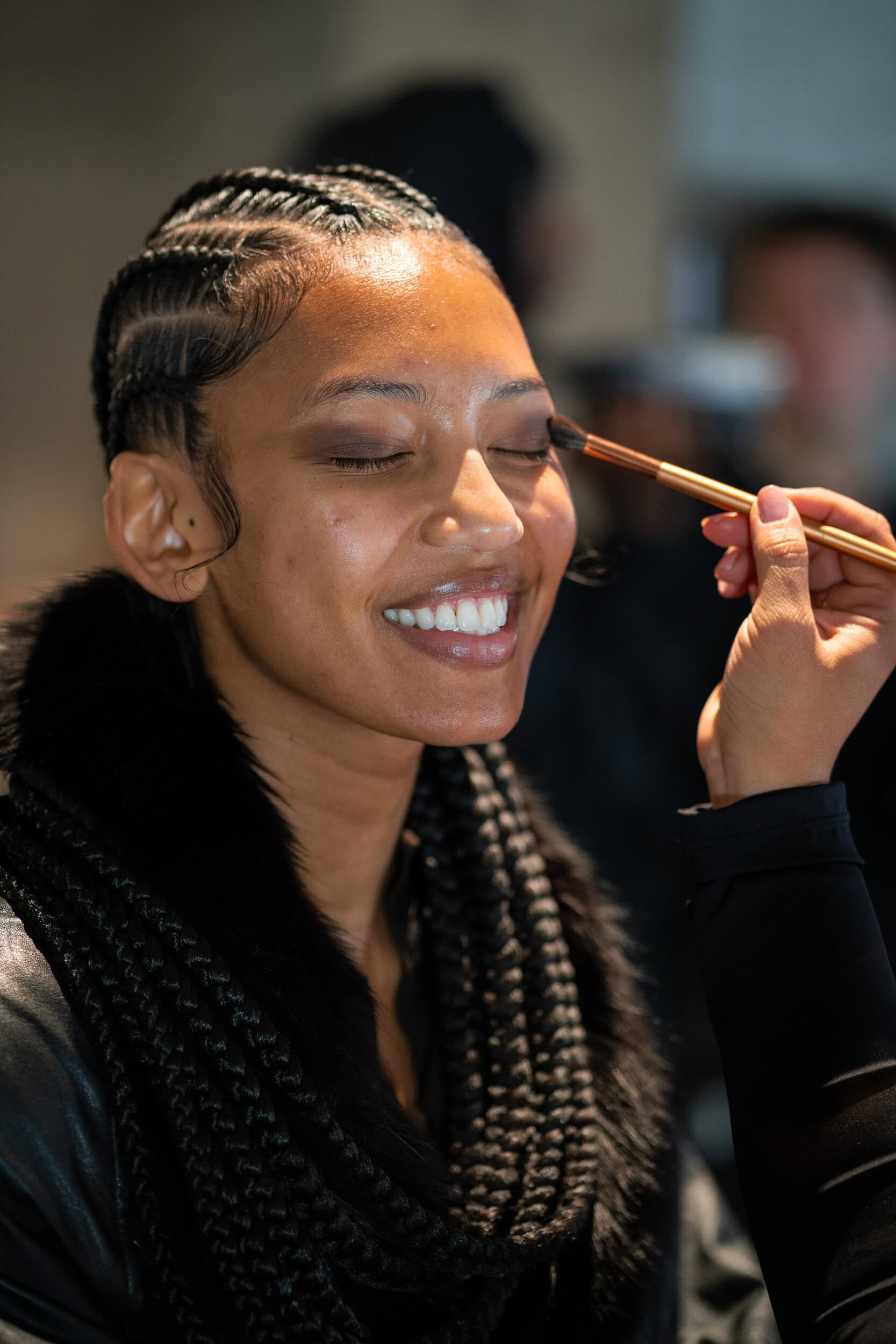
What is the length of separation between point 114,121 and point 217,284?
42.4 inches

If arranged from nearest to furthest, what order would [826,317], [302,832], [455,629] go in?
[455,629]
[302,832]
[826,317]

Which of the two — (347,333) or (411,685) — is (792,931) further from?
(347,333)

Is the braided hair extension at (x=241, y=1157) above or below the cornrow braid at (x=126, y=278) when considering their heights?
below

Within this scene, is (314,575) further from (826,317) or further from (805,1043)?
(826,317)

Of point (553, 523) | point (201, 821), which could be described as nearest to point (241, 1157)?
point (201, 821)

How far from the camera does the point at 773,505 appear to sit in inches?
34.2

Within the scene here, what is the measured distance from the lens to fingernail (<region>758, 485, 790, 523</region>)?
Answer: 866mm

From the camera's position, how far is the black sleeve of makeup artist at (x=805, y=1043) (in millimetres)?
735

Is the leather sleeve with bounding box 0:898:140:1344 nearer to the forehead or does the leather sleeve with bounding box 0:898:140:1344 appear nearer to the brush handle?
the forehead

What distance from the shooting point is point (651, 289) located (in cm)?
220

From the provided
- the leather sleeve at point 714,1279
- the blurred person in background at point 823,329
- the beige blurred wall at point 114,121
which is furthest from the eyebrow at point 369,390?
the blurred person in background at point 823,329

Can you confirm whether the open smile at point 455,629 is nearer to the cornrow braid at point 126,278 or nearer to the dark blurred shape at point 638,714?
the cornrow braid at point 126,278

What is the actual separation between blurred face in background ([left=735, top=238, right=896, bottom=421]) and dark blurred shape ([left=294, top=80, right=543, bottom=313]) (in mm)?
385

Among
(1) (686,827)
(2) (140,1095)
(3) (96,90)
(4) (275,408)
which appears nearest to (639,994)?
(1) (686,827)
